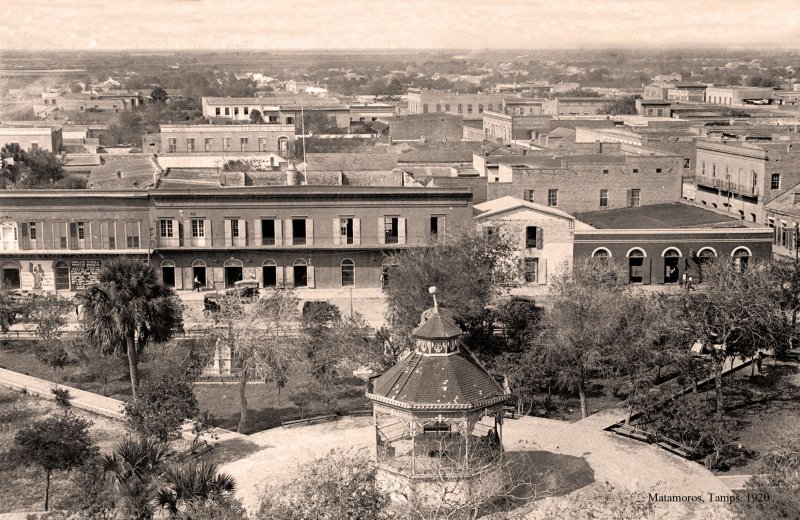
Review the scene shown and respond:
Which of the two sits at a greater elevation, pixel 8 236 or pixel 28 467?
pixel 8 236

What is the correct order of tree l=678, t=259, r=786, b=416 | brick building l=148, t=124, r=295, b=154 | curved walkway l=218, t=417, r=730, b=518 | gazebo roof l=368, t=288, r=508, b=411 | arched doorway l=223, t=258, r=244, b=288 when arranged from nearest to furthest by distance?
1. gazebo roof l=368, t=288, r=508, b=411
2. curved walkway l=218, t=417, r=730, b=518
3. tree l=678, t=259, r=786, b=416
4. arched doorway l=223, t=258, r=244, b=288
5. brick building l=148, t=124, r=295, b=154

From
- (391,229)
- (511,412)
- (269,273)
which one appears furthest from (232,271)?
(511,412)

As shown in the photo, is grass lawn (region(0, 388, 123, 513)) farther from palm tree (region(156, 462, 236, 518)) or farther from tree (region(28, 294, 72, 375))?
palm tree (region(156, 462, 236, 518))

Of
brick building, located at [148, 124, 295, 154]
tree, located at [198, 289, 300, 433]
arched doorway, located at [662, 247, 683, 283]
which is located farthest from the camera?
brick building, located at [148, 124, 295, 154]

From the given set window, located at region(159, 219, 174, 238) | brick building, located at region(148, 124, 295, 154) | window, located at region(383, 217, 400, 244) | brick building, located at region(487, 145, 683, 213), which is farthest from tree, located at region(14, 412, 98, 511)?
brick building, located at region(148, 124, 295, 154)

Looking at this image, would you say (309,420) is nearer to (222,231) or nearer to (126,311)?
(126,311)

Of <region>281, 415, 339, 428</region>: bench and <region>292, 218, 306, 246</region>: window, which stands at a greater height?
<region>292, 218, 306, 246</region>: window

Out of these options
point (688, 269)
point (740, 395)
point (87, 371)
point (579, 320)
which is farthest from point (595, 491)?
point (688, 269)

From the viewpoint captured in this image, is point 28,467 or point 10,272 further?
point 10,272

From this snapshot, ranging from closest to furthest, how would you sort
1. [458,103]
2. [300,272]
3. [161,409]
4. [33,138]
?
[161,409] < [300,272] < [33,138] < [458,103]
